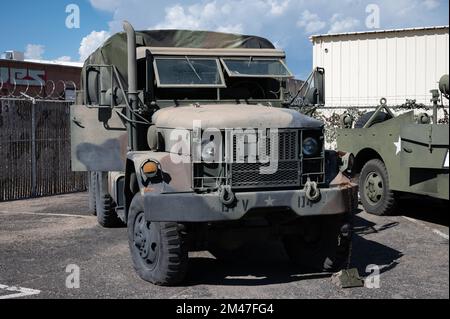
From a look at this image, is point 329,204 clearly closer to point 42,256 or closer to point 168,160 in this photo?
point 168,160

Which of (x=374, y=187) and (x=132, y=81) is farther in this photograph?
(x=374, y=187)

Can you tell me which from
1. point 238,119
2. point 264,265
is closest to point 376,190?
point 264,265

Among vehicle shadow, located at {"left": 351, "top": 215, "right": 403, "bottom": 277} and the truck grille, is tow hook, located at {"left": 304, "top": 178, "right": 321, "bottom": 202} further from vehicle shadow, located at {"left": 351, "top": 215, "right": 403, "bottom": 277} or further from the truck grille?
vehicle shadow, located at {"left": 351, "top": 215, "right": 403, "bottom": 277}

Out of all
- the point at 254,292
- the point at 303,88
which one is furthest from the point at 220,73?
the point at 254,292

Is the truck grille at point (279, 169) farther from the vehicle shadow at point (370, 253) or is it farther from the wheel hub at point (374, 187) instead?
the wheel hub at point (374, 187)

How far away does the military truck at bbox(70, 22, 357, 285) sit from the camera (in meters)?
5.09

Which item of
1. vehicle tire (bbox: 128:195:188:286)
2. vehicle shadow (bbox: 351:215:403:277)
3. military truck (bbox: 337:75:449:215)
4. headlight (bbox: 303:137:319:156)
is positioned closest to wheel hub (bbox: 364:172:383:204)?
military truck (bbox: 337:75:449:215)

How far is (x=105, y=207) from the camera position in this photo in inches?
321

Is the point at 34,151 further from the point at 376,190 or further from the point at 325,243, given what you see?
the point at 325,243

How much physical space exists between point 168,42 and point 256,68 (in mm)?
1214

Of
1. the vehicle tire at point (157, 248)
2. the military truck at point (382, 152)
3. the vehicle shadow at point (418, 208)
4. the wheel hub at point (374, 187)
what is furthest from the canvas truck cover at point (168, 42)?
the vehicle shadow at point (418, 208)

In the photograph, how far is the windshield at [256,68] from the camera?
262 inches

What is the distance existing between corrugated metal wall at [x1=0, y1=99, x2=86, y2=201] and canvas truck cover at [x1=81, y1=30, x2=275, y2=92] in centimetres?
463
